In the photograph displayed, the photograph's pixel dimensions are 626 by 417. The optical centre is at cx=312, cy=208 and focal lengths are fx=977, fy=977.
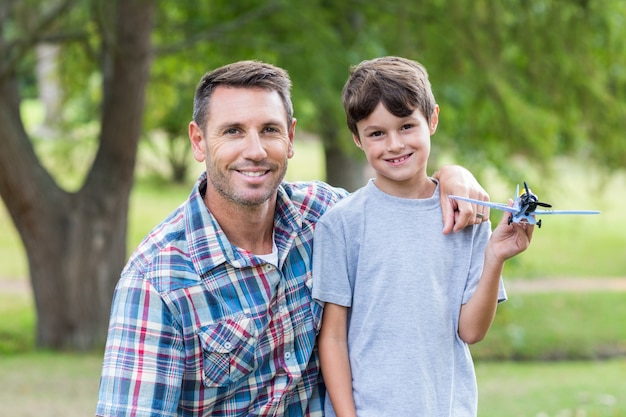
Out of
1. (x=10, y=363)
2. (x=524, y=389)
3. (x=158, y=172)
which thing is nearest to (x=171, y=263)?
(x=524, y=389)

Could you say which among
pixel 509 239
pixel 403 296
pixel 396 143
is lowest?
pixel 403 296

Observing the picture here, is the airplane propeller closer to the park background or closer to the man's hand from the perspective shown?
the man's hand

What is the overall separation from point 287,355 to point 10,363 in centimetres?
655

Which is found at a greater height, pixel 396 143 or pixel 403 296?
pixel 396 143

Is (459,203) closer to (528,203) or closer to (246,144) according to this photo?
(528,203)

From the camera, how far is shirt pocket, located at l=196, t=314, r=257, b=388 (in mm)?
2346

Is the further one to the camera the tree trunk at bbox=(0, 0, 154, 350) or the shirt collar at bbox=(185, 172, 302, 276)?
the tree trunk at bbox=(0, 0, 154, 350)

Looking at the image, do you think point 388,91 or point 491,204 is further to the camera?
point 388,91

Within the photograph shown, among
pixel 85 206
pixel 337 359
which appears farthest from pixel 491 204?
pixel 85 206

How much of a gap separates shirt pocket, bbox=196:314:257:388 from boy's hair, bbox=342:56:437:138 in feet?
1.91

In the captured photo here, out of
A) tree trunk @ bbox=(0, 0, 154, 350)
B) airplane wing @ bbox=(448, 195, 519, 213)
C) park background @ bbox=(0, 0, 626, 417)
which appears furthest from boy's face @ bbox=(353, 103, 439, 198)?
tree trunk @ bbox=(0, 0, 154, 350)

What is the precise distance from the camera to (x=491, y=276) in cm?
227

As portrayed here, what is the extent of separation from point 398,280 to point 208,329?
0.47 m

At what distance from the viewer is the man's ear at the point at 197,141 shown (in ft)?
8.43
